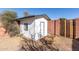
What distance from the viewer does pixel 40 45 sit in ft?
8.21

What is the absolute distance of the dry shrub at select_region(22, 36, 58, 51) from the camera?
2.49m

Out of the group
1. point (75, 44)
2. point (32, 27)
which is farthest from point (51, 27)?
point (75, 44)

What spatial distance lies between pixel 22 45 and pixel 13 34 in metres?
0.14

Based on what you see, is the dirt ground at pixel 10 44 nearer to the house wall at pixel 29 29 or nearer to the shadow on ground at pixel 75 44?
the house wall at pixel 29 29

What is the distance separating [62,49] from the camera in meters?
Answer: 2.49

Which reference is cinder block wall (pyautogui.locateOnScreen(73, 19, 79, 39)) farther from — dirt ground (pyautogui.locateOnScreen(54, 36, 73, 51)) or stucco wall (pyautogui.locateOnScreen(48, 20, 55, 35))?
stucco wall (pyautogui.locateOnScreen(48, 20, 55, 35))

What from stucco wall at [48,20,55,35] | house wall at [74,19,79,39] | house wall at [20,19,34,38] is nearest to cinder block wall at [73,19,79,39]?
house wall at [74,19,79,39]

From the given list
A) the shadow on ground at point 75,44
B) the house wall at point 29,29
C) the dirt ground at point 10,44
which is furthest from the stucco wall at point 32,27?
the shadow on ground at point 75,44

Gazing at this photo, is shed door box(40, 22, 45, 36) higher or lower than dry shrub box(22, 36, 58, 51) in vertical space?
higher

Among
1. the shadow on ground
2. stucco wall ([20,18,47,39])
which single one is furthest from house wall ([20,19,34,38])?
the shadow on ground

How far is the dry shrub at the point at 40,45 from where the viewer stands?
8.18 ft

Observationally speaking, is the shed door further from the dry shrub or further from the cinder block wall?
the cinder block wall
